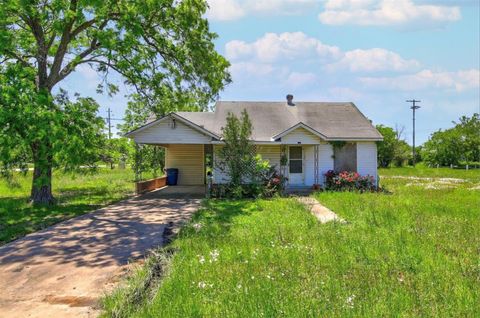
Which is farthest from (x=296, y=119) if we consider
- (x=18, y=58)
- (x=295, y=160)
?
(x=18, y=58)

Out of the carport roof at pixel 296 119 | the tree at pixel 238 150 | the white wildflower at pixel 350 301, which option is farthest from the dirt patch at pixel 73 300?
the carport roof at pixel 296 119

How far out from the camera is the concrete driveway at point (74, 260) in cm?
444

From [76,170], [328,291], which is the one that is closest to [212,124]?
[76,170]

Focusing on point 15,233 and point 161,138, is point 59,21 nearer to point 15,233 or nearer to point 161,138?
point 161,138

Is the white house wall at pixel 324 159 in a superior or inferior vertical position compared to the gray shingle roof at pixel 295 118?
inferior

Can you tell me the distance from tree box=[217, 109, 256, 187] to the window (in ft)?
12.3

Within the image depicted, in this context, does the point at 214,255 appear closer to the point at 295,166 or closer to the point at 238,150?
the point at 238,150

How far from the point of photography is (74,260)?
6.27 meters

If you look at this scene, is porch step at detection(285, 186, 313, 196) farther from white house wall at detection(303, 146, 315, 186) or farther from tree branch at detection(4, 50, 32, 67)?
tree branch at detection(4, 50, 32, 67)

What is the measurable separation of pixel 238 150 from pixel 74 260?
9586 mm

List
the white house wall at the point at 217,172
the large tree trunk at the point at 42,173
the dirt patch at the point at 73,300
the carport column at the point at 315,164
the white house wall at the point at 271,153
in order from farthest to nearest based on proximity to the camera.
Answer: the white house wall at the point at 271,153, the carport column at the point at 315,164, the white house wall at the point at 217,172, the large tree trunk at the point at 42,173, the dirt patch at the point at 73,300

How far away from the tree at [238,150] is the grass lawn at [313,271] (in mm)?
6410

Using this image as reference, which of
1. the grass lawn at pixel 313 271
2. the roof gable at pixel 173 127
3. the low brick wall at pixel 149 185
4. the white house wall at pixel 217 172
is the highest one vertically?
the roof gable at pixel 173 127

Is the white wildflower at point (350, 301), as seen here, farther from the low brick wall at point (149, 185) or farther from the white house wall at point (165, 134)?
the low brick wall at point (149, 185)
